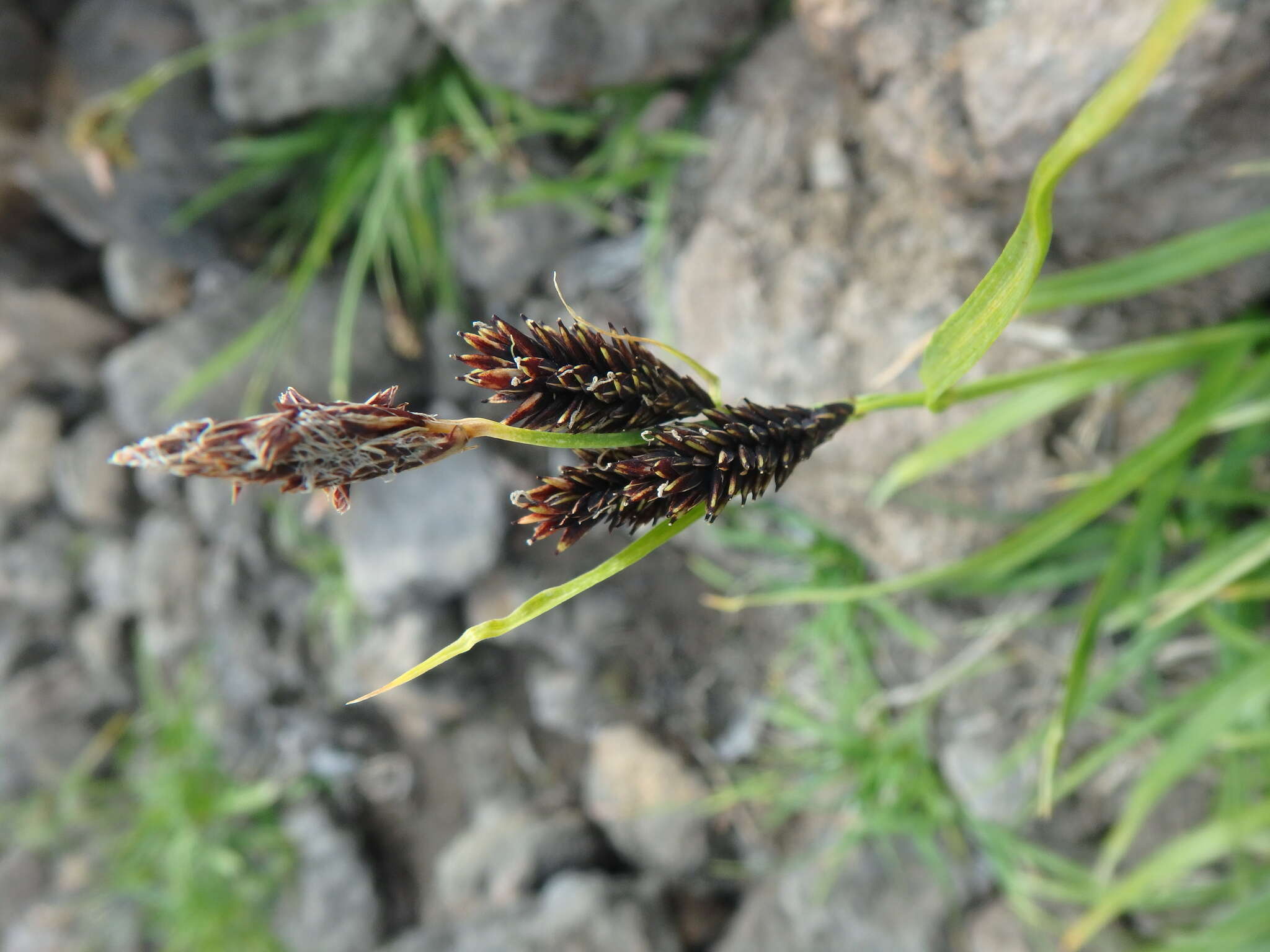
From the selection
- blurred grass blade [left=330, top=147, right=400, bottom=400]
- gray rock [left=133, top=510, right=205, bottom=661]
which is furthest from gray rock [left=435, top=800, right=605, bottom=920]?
blurred grass blade [left=330, top=147, right=400, bottom=400]

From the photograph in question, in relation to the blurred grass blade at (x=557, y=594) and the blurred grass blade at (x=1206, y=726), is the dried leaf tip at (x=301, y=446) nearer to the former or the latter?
the blurred grass blade at (x=557, y=594)

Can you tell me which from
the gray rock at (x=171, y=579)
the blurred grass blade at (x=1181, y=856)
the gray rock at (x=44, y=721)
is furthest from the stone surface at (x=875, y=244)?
the gray rock at (x=44, y=721)

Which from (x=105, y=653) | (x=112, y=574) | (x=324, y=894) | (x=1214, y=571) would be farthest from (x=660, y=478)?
(x=105, y=653)

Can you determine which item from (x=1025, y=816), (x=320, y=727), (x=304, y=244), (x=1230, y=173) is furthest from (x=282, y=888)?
(x=1230, y=173)

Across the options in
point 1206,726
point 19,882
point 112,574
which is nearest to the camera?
point 1206,726

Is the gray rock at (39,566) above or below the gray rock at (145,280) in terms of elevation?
below

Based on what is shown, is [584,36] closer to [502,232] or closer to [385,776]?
[502,232]
